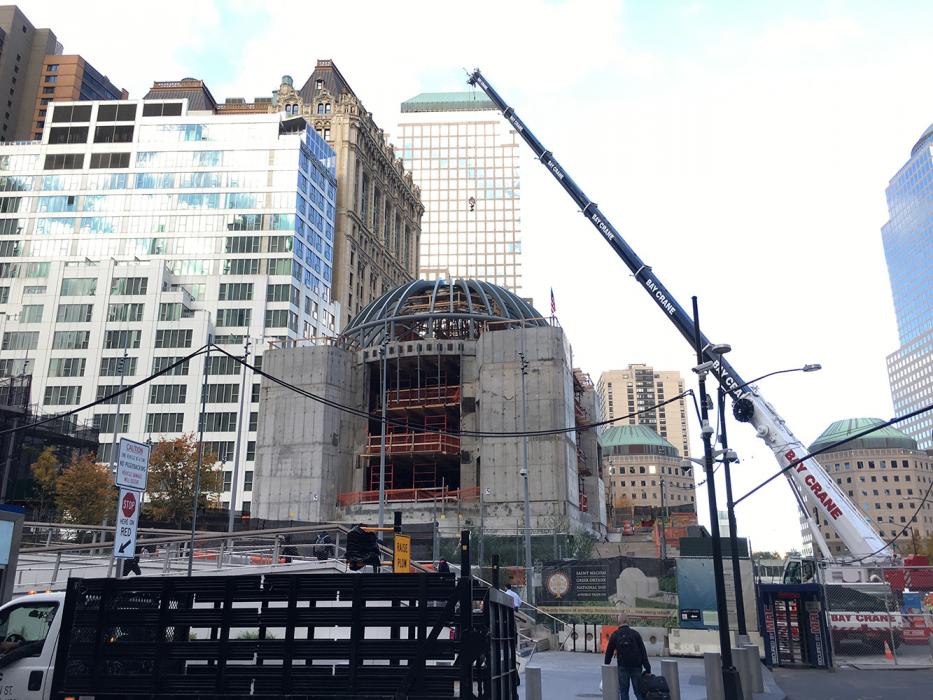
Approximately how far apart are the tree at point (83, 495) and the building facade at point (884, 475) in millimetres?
160921

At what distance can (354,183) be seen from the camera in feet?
388

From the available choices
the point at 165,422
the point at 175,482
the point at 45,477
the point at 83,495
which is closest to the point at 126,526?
the point at 83,495

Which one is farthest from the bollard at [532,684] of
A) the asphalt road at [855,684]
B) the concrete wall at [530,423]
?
the concrete wall at [530,423]

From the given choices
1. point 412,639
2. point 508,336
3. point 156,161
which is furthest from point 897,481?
point 412,639

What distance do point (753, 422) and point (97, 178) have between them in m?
93.7

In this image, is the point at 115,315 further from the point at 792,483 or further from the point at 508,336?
the point at 792,483

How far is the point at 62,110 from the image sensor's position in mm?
106375

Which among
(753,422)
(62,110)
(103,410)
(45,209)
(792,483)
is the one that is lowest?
(792,483)

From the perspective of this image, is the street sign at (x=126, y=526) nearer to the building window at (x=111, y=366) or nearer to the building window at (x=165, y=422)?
the building window at (x=165, y=422)

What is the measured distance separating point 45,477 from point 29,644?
50051mm

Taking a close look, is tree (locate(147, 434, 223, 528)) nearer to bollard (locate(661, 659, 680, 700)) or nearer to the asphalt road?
the asphalt road

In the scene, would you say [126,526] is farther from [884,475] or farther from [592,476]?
[884,475]

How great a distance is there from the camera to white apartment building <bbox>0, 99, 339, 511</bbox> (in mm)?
87000

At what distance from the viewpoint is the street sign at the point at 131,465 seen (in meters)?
12.1
